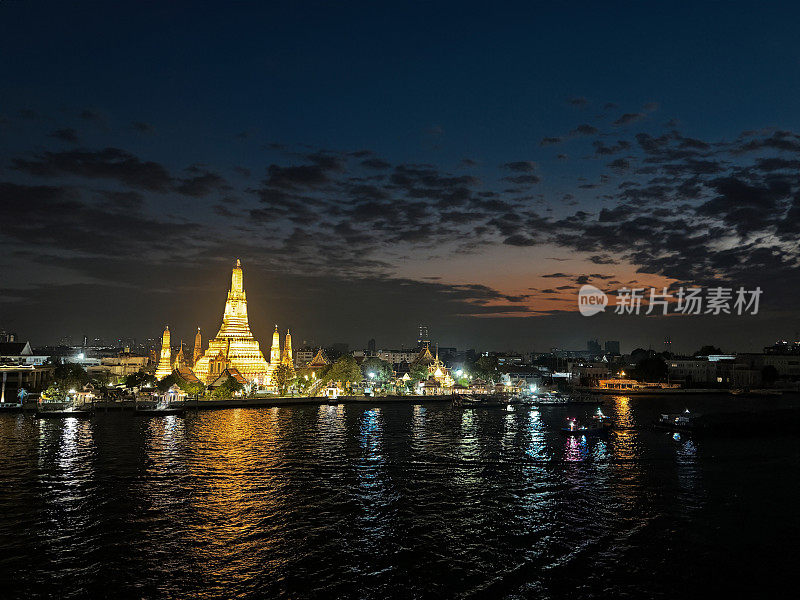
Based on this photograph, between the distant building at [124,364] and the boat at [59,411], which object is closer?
the boat at [59,411]

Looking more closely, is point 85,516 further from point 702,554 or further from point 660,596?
point 702,554

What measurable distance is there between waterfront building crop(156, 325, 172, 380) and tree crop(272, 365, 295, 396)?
1834 cm

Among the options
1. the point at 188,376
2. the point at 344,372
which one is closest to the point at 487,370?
the point at 344,372

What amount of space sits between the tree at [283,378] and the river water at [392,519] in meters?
48.6

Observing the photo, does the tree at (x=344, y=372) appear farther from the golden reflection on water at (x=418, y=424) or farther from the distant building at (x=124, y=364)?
the distant building at (x=124, y=364)

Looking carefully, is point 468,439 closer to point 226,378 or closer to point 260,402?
point 260,402

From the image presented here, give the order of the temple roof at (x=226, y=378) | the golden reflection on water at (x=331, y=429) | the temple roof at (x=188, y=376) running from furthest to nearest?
the temple roof at (x=188, y=376), the temple roof at (x=226, y=378), the golden reflection on water at (x=331, y=429)

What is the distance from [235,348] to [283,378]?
31.3 feet

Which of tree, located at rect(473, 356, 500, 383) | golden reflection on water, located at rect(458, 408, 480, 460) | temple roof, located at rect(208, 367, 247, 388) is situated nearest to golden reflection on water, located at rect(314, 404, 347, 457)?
golden reflection on water, located at rect(458, 408, 480, 460)

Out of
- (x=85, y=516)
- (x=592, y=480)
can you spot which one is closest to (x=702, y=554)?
(x=592, y=480)

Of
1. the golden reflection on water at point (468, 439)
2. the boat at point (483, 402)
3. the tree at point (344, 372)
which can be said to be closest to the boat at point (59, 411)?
the tree at point (344, 372)

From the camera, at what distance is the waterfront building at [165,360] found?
105750mm

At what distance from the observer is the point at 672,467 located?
40500 mm

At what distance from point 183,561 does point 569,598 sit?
1339 centimetres
